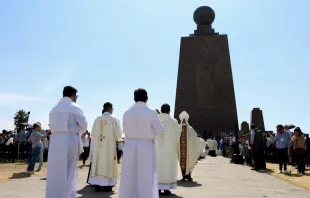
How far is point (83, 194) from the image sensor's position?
24.1 ft

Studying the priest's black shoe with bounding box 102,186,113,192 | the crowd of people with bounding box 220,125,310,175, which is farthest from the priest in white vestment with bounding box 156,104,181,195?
the crowd of people with bounding box 220,125,310,175

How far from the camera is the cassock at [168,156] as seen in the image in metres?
7.69

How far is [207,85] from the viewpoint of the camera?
138 feet

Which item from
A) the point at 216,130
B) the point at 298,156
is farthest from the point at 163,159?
the point at 216,130

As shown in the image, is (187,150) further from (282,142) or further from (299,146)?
(299,146)

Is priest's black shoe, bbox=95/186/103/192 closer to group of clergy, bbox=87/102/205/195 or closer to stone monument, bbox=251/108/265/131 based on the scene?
group of clergy, bbox=87/102/205/195

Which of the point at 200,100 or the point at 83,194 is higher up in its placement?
the point at 200,100

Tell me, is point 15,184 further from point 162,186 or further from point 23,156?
point 23,156

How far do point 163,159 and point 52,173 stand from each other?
301 cm

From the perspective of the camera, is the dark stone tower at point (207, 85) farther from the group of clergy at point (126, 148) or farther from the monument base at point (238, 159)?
the group of clergy at point (126, 148)

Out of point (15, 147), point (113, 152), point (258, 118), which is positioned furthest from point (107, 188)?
point (258, 118)

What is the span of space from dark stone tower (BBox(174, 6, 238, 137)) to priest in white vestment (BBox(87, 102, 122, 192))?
110ft

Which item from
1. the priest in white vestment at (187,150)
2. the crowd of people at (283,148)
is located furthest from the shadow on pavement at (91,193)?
the crowd of people at (283,148)

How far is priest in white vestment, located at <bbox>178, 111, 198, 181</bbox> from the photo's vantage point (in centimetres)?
1048
